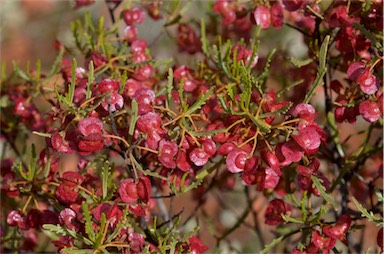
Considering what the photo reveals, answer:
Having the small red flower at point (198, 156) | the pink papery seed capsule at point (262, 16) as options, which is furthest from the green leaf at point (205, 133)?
the pink papery seed capsule at point (262, 16)

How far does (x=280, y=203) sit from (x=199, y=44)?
544 millimetres

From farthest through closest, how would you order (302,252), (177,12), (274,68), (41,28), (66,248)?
(41,28) → (274,68) → (177,12) → (302,252) → (66,248)

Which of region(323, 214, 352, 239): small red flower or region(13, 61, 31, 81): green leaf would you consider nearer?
region(323, 214, 352, 239): small red flower

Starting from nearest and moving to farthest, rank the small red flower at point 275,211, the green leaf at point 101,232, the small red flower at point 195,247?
the green leaf at point 101,232, the small red flower at point 195,247, the small red flower at point 275,211

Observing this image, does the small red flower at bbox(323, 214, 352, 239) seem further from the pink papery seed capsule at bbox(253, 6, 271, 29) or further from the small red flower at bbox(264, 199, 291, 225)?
the pink papery seed capsule at bbox(253, 6, 271, 29)

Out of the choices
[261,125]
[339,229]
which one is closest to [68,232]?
[261,125]

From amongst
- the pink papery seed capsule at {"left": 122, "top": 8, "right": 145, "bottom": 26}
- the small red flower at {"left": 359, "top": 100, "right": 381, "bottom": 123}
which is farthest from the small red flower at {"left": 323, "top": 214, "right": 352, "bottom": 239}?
the pink papery seed capsule at {"left": 122, "top": 8, "right": 145, "bottom": 26}

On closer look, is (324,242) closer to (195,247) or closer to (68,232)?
(195,247)

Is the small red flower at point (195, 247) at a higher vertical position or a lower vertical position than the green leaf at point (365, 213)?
lower

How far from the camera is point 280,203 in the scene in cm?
115

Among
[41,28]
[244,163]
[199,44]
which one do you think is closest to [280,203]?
[244,163]

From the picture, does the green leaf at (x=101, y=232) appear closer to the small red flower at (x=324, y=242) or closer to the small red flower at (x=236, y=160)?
the small red flower at (x=236, y=160)

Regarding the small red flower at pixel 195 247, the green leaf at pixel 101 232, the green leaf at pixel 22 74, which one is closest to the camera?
the green leaf at pixel 101 232

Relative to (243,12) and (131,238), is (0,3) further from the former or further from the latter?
(131,238)
